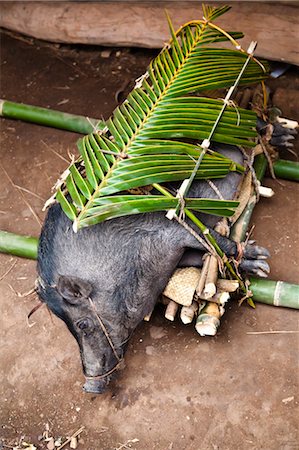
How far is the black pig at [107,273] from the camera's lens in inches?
138

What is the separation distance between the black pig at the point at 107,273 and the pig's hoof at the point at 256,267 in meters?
0.10

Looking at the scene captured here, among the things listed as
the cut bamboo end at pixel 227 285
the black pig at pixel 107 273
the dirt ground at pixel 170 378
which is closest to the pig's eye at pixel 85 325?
the black pig at pixel 107 273

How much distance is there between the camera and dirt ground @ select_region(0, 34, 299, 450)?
3.52 m

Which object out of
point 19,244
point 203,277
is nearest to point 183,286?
point 203,277

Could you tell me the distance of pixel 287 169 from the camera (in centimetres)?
445

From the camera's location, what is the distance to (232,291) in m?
3.65

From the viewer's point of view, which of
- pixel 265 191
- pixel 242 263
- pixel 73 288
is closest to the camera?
pixel 73 288

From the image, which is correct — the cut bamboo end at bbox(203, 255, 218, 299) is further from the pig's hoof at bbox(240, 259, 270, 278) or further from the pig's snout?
the pig's snout

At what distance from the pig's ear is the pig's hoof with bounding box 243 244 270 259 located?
90cm

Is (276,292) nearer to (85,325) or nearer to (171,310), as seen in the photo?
(171,310)

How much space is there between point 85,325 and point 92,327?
4 centimetres

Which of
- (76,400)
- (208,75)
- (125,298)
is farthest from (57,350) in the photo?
(208,75)

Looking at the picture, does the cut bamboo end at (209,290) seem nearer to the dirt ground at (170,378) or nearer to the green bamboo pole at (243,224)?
the dirt ground at (170,378)

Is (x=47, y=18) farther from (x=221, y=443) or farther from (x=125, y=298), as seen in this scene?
(x=221, y=443)
